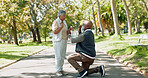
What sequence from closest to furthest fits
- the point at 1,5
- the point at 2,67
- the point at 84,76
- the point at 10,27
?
the point at 84,76 < the point at 2,67 < the point at 1,5 < the point at 10,27

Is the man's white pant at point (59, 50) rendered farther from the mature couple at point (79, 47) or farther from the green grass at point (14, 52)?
the green grass at point (14, 52)

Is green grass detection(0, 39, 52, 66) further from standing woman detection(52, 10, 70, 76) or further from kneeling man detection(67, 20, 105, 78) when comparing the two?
kneeling man detection(67, 20, 105, 78)

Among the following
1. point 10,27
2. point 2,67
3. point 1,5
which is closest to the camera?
point 2,67

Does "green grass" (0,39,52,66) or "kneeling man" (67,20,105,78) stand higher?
"kneeling man" (67,20,105,78)

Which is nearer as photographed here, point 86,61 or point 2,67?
point 86,61

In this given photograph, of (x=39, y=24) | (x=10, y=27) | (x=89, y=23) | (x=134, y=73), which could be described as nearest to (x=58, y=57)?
(x=89, y=23)

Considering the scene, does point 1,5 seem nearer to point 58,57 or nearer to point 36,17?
point 36,17

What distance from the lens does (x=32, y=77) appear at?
6211mm

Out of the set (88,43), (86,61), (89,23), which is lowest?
→ (86,61)

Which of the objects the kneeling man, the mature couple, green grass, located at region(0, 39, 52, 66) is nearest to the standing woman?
the mature couple

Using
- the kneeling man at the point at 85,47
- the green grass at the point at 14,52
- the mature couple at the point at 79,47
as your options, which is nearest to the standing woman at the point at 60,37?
the mature couple at the point at 79,47

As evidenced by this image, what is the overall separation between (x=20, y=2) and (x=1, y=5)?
7.16ft

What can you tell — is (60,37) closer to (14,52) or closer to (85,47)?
(85,47)

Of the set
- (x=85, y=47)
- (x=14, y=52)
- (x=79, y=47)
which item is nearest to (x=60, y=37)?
(x=79, y=47)
